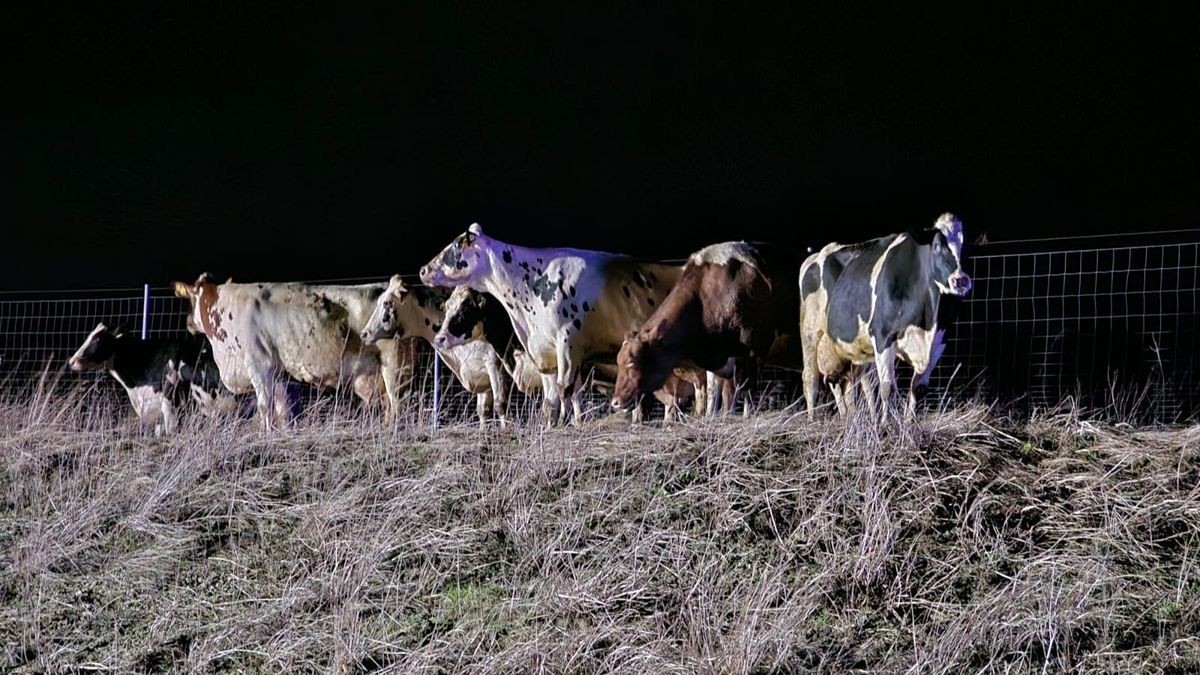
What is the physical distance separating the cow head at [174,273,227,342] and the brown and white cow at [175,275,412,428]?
0.6 inches

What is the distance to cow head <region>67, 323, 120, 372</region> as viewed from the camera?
16812 millimetres

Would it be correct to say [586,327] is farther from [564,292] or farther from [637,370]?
[637,370]

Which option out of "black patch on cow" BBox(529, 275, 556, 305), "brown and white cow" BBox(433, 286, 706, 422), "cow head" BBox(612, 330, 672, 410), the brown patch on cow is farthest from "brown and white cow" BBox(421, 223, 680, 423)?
the brown patch on cow

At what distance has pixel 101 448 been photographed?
33.8 ft

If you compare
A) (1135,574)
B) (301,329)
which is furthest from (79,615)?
(301,329)

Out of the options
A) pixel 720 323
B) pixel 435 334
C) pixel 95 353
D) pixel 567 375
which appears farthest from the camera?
pixel 95 353

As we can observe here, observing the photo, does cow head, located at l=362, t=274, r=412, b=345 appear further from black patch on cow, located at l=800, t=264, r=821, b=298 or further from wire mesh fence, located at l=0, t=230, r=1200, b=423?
black patch on cow, located at l=800, t=264, r=821, b=298

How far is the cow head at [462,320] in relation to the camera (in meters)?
13.9

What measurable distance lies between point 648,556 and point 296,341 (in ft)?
27.2

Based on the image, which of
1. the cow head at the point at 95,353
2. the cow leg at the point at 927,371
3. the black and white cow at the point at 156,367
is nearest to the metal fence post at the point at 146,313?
the black and white cow at the point at 156,367

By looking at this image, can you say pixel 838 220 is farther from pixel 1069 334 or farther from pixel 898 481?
pixel 898 481

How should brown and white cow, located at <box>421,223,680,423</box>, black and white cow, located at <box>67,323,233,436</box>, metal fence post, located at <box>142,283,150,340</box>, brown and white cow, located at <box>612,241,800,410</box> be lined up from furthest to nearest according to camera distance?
metal fence post, located at <box>142,283,150,340</box>, black and white cow, located at <box>67,323,233,436</box>, brown and white cow, located at <box>421,223,680,423</box>, brown and white cow, located at <box>612,241,800,410</box>

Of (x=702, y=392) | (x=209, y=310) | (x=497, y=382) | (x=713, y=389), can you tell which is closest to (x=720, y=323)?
(x=713, y=389)

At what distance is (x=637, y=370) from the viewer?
1151 cm
